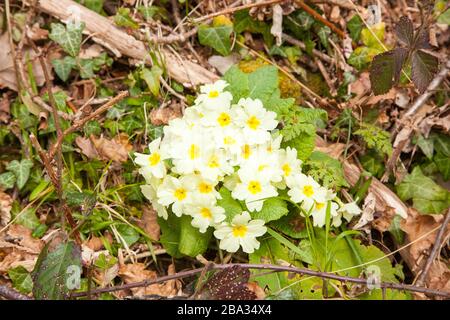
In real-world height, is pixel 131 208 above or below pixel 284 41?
below

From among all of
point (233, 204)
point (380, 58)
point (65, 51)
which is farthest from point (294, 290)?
point (65, 51)

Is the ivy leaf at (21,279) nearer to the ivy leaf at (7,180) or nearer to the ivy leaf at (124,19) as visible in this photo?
the ivy leaf at (7,180)

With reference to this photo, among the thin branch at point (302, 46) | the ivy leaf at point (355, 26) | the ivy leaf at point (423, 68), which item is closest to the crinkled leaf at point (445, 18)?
Result: the ivy leaf at point (355, 26)

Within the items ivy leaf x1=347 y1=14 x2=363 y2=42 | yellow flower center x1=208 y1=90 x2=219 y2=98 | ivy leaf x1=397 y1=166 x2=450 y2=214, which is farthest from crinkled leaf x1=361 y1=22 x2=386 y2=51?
yellow flower center x1=208 y1=90 x2=219 y2=98

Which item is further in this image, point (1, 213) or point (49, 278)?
point (1, 213)

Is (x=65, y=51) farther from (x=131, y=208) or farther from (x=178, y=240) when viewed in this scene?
(x=178, y=240)

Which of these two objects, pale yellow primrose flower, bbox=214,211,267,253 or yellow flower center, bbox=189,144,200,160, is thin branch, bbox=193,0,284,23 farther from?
pale yellow primrose flower, bbox=214,211,267,253
